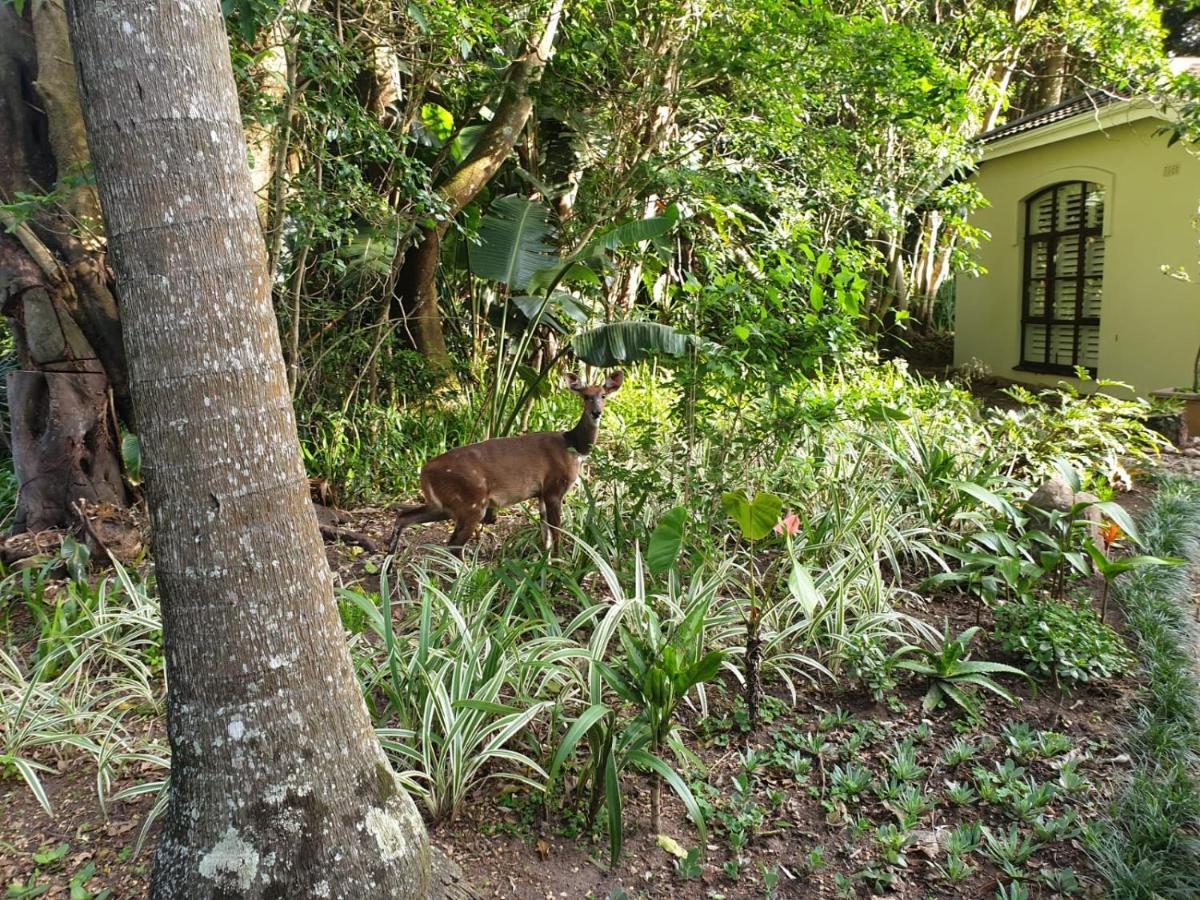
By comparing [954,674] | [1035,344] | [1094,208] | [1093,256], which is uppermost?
[1094,208]

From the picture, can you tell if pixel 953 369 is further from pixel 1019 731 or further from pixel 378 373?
pixel 1019 731

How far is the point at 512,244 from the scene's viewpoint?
305 inches

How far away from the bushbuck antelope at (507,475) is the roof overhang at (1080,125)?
8722 millimetres

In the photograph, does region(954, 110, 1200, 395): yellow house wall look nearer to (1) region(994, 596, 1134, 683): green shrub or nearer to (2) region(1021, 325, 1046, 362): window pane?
(2) region(1021, 325, 1046, 362): window pane

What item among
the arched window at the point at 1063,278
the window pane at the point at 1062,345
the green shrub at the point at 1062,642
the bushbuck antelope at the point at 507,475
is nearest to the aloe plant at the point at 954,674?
the green shrub at the point at 1062,642

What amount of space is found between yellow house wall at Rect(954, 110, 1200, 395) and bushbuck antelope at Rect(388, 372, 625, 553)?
9.10 meters

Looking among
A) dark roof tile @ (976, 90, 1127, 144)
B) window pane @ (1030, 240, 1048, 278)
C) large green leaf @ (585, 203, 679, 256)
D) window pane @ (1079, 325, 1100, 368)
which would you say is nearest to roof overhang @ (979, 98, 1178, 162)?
dark roof tile @ (976, 90, 1127, 144)

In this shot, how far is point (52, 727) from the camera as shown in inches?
132

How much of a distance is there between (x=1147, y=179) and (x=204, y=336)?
40.7 feet

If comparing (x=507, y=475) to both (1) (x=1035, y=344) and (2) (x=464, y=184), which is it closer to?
(2) (x=464, y=184)

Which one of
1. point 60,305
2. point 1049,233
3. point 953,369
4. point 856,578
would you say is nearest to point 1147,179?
point 1049,233

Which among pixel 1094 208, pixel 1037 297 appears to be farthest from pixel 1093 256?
pixel 1037 297

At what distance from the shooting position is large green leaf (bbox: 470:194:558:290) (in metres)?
7.61

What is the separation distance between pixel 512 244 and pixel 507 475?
11.1 ft
